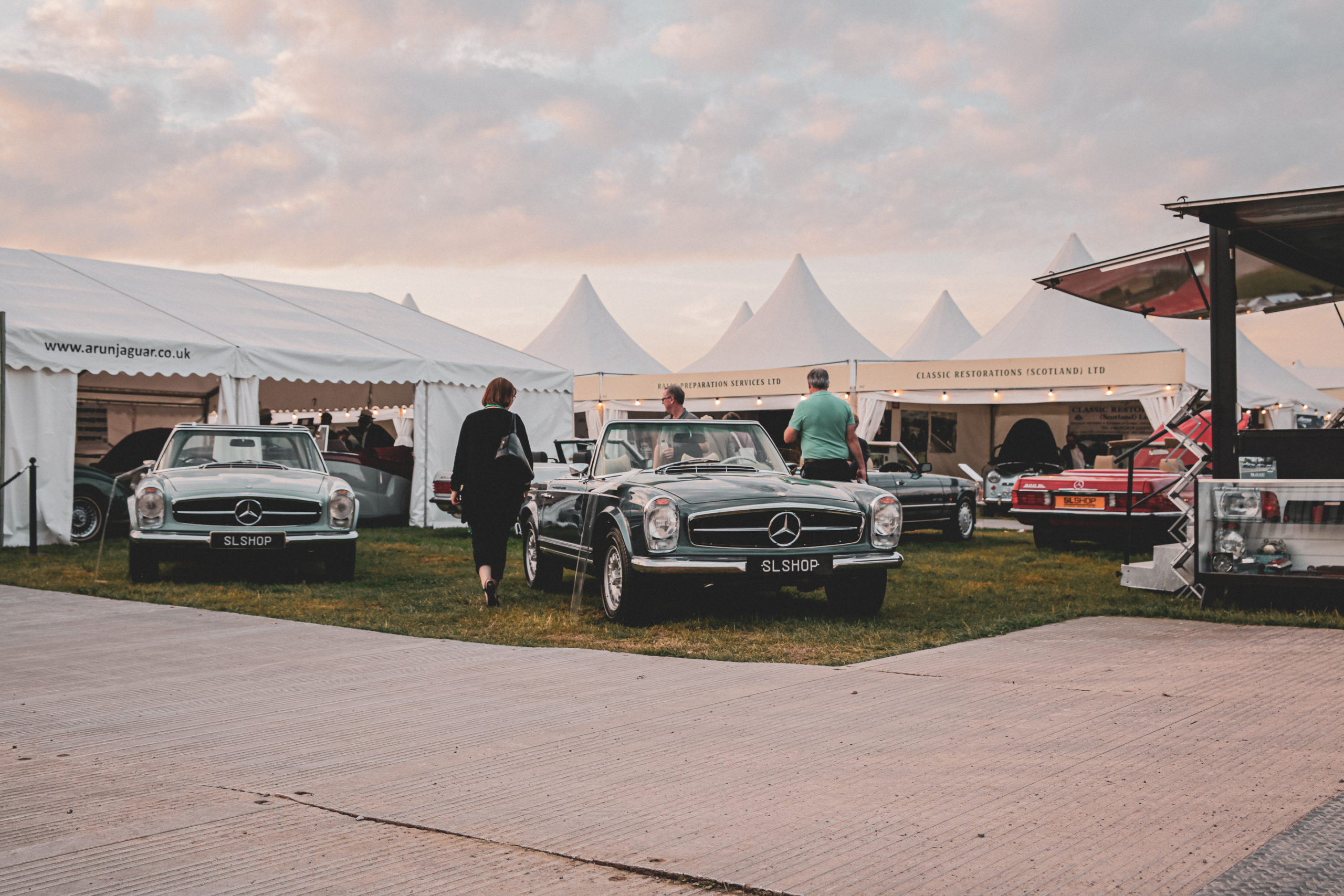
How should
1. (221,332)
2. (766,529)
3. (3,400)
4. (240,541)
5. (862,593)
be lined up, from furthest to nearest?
(221,332), (3,400), (240,541), (862,593), (766,529)

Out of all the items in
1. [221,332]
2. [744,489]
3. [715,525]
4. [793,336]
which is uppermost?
[793,336]

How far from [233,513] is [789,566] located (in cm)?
539

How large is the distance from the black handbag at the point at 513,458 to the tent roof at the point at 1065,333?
60.4ft

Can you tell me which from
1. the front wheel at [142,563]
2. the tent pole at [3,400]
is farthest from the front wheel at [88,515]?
the front wheel at [142,563]

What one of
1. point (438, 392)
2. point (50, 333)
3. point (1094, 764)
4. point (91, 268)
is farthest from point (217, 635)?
point (91, 268)

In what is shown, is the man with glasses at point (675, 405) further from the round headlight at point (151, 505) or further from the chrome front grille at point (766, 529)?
the round headlight at point (151, 505)

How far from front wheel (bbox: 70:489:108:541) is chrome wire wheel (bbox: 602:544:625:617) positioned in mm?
9750

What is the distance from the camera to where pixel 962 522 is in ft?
53.9

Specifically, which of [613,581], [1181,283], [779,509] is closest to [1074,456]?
[1181,283]

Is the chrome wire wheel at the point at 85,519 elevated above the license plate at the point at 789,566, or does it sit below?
below

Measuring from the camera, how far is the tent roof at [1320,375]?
6238 cm

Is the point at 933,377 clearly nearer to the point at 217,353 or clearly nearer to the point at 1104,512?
the point at 1104,512

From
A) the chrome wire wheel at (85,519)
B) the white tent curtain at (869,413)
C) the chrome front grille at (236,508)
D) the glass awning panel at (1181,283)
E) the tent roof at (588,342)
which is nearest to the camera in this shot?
the glass awning panel at (1181,283)

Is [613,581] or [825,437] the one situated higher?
[825,437]
